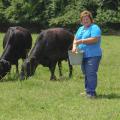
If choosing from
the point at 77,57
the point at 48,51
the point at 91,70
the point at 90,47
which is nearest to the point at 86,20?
the point at 90,47

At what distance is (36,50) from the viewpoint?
51.9ft

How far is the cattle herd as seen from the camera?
15492mm

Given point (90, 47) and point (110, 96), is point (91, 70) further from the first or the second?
point (110, 96)

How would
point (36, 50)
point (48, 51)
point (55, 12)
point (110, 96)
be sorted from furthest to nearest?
point (55, 12) < point (48, 51) < point (36, 50) < point (110, 96)

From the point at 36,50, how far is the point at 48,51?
0.52m

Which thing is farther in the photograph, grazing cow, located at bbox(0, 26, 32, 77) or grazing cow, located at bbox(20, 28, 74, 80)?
grazing cow, located at bbox(0, 26, 32, 77)

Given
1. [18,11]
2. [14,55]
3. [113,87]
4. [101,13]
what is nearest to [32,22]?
[18,11]

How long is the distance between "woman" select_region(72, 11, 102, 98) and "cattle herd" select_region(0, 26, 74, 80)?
4033mm

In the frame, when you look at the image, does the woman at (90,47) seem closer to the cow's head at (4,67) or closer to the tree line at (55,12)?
the cow's head at (4,67)

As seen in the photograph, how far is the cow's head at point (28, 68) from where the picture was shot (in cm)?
1530

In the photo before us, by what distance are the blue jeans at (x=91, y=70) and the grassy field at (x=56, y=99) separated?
0.28 m

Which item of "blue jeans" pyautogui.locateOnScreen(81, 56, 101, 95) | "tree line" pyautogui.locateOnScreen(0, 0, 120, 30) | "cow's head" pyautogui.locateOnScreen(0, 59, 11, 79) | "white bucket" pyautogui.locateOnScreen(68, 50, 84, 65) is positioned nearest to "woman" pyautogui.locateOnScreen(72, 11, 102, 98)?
"blue jeans" pyautogui.locateOnScreen(81, 56, 101, 95)

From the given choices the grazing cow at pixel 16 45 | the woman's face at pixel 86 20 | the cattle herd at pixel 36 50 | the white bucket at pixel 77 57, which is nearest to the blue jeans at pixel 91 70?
the white bucket at pixel 77 57

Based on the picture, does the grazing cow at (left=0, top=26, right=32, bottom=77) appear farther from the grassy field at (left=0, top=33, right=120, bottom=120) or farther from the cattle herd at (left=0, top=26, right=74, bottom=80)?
the grassy field at (left=0, top=33, right=120, bottom=120)
